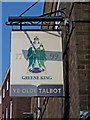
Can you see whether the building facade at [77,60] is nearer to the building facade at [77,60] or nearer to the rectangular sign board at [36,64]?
the building facade at [77,60]

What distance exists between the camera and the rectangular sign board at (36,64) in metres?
8.95

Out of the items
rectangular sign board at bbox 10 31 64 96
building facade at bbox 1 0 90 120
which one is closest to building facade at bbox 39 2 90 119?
building facade at bbox 1 0 90 120

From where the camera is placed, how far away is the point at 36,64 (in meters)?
9.22

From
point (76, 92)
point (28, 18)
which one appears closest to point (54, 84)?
point (76, 92)

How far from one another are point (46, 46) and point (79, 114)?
2021 mm

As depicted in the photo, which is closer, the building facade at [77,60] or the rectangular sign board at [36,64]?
the building facade at [77,60]

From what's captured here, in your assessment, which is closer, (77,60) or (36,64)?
(77,60)

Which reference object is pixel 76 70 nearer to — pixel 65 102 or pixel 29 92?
pixel 29 92

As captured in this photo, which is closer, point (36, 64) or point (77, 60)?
point (77, 60)

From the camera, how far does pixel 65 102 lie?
10422mm

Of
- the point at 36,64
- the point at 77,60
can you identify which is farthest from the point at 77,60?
the point at 36,64

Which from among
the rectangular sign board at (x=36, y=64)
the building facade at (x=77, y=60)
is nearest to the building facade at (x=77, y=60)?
the building facade at (x=77, y=60)

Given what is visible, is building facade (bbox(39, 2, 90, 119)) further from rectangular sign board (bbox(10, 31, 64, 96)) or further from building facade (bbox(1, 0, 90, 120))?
rectangular sign board (bbox(10, 31, 64, 96))

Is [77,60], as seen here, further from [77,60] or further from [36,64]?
[36,64]
